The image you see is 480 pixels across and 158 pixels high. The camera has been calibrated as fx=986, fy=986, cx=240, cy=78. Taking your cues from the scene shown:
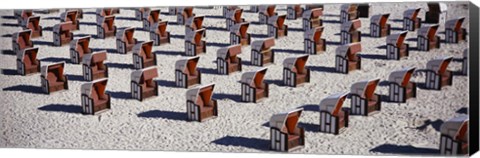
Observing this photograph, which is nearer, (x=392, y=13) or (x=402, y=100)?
(x=402, y=100)

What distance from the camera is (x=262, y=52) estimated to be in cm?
Answer: 1647

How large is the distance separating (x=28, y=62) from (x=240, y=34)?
368 centimetres

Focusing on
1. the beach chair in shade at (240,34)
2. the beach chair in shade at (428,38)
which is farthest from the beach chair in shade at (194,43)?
the beach chair in shade at (428,38)

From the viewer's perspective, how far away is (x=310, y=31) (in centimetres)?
1692

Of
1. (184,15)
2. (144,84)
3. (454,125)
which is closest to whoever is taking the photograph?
(454,125)

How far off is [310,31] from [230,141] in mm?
3835

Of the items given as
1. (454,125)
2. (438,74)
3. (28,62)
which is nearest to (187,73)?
(28,62)

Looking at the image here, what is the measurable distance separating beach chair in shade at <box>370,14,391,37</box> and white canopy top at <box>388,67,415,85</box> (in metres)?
1.76

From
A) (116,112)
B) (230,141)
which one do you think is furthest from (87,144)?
(230,141)

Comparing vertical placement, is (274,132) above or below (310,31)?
below

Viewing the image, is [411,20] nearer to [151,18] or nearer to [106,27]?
[151,18]

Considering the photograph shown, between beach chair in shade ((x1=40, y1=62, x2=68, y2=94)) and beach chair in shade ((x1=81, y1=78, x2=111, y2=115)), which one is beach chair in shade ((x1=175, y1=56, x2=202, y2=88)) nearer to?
beach chair in shade ((x1=81, y1=78, x2=111, y2=115))

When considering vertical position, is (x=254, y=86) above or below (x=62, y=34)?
below

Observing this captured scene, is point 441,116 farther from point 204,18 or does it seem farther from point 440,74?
point 204,18
